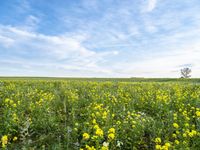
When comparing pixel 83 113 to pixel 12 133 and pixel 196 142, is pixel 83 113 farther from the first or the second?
pixel 196 142

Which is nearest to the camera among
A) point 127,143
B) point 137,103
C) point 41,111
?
point 127,143

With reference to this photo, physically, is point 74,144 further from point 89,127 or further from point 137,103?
point 137,103

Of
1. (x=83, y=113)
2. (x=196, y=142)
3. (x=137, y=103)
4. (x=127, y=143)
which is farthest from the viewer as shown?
(x=137, y=103)

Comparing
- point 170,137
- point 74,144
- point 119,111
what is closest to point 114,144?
point 74,144

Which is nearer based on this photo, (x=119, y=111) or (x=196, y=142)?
(x=196, y=142)

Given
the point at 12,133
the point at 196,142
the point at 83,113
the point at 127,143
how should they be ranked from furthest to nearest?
the point at 83,113 < the point at 12,133 < the point at 127,143 < the point at 196,142

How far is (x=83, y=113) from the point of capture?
7480mm

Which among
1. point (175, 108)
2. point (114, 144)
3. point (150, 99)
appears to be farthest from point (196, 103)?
point (114, 144)

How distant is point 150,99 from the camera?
8.92 m

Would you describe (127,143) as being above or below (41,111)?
below

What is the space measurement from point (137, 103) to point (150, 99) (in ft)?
1.82

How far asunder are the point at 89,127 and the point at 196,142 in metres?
2.14

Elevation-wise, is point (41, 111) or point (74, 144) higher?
point (41, 111)

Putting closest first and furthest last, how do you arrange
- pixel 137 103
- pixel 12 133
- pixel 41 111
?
pixel 12 133 < pixel 41 111 < pixel 137 103
